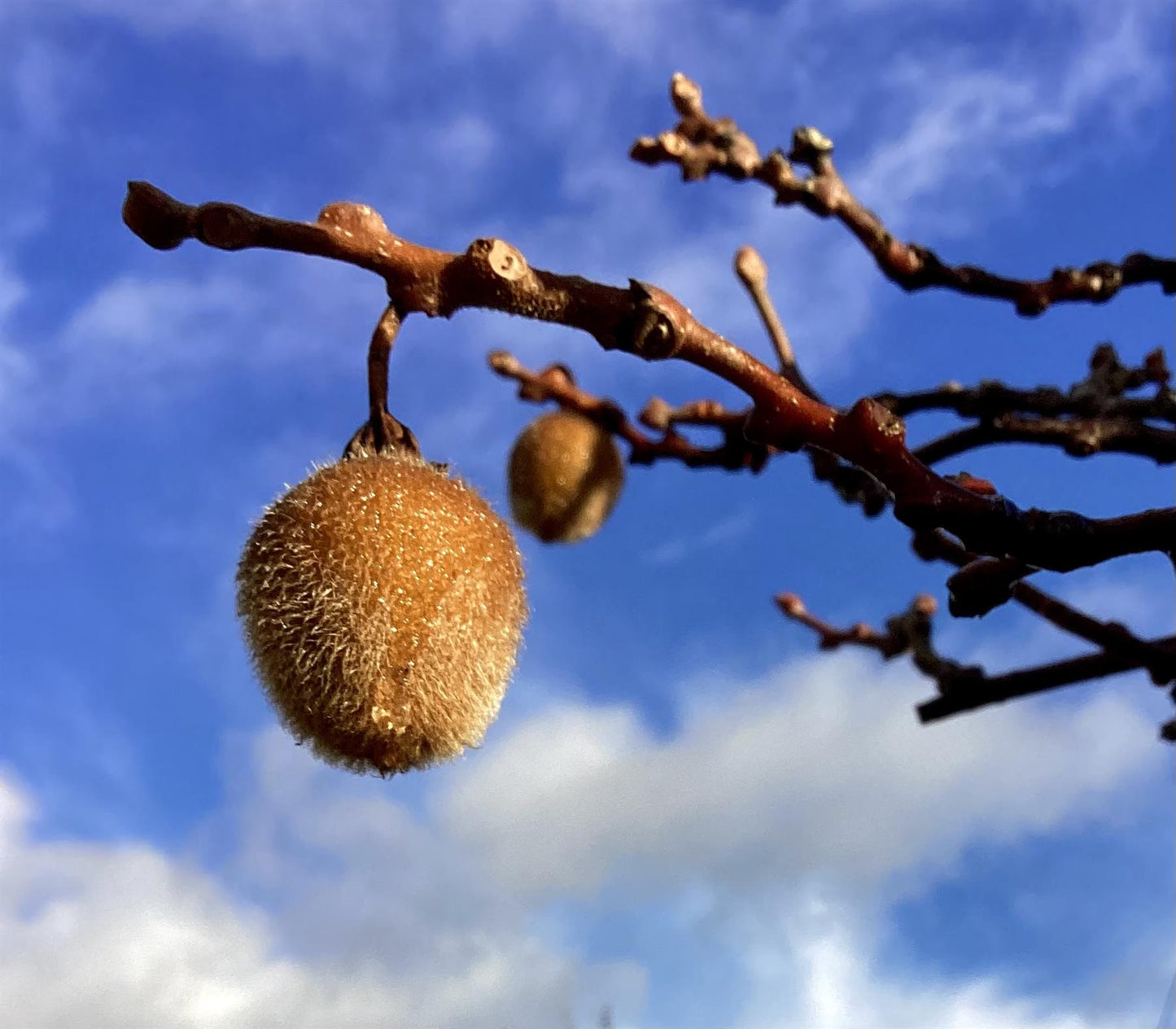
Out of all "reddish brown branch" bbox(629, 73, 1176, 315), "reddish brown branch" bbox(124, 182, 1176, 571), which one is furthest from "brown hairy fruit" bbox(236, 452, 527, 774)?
"reddish brown branch" bbox(629, 73, 1176, 315)

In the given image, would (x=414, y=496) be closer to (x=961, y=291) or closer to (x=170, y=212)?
(x=170, y=212)

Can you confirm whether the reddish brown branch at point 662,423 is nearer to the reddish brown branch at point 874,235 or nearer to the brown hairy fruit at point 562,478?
the brown hairy fruit at point 562,478

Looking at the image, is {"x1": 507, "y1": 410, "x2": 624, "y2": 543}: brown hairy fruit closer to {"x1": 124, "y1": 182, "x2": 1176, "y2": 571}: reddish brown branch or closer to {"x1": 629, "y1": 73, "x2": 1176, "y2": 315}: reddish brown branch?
{"x1": 629, "y1": 73, "x2": 1176, "y2": 315}: reddish brown branch

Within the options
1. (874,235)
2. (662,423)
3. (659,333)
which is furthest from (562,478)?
(659,333)

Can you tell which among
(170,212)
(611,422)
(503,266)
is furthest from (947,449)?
(170,212)

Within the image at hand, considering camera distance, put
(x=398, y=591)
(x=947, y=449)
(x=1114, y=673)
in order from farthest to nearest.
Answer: (x=1114, y=673)
(x=947, y=449)
(x=398, y=591)

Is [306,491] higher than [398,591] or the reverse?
higher
